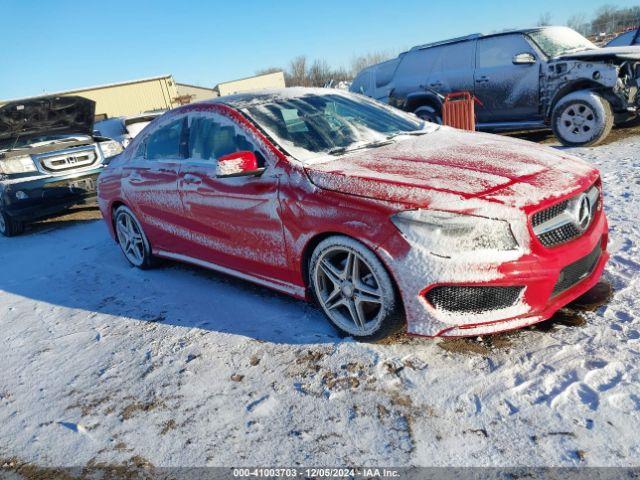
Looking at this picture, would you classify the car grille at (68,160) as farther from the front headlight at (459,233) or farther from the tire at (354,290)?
the front headlight at (459,233)

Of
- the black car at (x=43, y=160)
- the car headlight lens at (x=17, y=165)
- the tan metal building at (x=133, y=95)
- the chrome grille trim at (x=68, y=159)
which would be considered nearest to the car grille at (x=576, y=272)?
the black car at (x=43, y=160)

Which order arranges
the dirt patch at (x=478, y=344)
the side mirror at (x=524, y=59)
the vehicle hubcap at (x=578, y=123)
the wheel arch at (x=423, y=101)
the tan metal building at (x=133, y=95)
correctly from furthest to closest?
1. the tan metal building at (x=133, y=95)
2. the wheel arch at (x=423, y=101)
3. the side mirror at (x=524, y=59)
4. the vehicle hubcap at (x=578, y=123)
5. the dirt patch at (x=478, y=344)

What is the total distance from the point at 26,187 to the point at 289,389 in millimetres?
6041

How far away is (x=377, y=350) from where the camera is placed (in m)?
2.81

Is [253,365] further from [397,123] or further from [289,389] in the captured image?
[397,123]

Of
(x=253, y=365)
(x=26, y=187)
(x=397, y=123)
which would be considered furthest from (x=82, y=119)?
(x=253, y=365)

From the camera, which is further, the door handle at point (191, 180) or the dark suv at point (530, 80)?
the dark suv at point (530, 80)

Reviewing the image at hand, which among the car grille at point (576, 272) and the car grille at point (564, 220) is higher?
the car grille at point (564, 220)

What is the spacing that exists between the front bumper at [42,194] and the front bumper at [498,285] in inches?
244

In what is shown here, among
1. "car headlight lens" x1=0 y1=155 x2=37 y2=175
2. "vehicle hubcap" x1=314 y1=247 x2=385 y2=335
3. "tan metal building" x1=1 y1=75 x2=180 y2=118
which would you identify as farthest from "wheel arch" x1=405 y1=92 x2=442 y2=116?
"tan metal building" x1=1 y1=75 x2=180 y2=118

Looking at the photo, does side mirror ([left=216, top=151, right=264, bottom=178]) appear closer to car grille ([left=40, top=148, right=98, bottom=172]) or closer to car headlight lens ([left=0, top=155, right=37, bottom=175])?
car grille ([left=40, top=148, right=98, bottom=172])

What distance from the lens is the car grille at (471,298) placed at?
2463mm

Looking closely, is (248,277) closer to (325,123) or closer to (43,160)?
(325,123)

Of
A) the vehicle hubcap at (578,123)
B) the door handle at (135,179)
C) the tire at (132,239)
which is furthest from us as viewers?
the vehicle hubcap at (578,123)
